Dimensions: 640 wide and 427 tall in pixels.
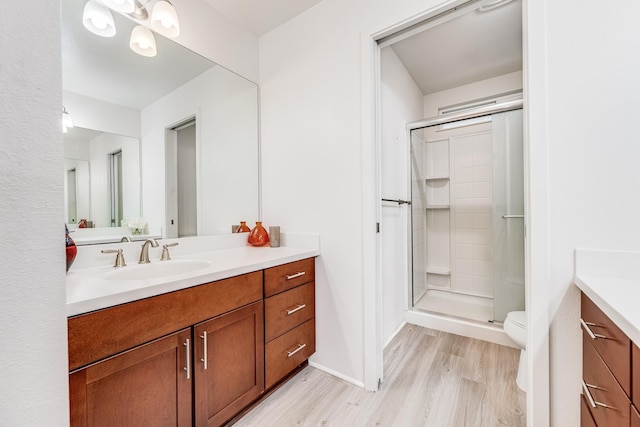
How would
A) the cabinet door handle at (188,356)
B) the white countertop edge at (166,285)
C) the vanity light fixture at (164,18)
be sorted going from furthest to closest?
the vanity light fixture at (164,18)
the cabinet door handle at (188,356)
the white countertop edge at (166,285)

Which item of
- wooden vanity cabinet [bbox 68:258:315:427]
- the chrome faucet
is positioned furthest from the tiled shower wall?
the chrome faucet

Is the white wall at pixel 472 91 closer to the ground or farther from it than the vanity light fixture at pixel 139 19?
farther from it

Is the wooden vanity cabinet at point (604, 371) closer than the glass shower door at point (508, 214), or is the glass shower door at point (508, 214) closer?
the wooden vanity cabinet at point (604, 371)

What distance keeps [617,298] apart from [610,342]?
0.13 meters

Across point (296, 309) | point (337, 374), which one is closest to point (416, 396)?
point (337, 374)

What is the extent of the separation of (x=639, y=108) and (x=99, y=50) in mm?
2391

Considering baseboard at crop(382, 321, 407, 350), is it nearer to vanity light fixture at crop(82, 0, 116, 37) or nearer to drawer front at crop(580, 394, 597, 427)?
drawer front at crop(580, 394, 597, 427)

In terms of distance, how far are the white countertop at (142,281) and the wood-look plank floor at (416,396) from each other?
78 centimetres

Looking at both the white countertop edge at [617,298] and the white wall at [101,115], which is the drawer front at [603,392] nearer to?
the white countertop edge at [617,298]

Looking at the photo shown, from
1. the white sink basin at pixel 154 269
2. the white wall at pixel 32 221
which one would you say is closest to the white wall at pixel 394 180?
the white sink basin at pixel 154 269

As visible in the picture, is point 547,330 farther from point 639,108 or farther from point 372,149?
point 372,149

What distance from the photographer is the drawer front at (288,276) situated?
1422 mm

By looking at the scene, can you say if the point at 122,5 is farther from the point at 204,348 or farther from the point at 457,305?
the point at 457,305

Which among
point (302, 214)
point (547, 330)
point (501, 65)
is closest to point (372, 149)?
point (302, 214)
